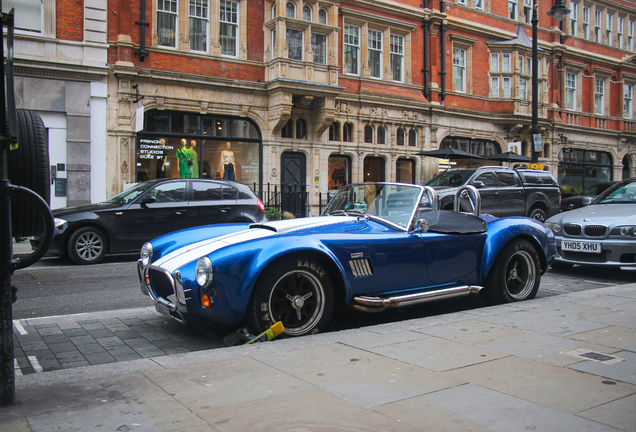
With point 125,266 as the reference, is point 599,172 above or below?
above

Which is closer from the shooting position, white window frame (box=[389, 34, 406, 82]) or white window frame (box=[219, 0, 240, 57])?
white window frame (box=[219, 0, 240, 57])

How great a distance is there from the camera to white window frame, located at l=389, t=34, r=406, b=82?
22672 millimetres

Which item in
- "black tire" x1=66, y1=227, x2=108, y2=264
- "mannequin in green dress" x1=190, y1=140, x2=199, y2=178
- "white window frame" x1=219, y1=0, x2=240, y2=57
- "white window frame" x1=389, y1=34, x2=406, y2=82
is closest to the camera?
"black tire" x1=66, y1=227, x2=108, y2=264

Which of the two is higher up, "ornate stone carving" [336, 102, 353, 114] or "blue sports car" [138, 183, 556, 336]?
"ornate stone carving" [336, 102, 353, 114]

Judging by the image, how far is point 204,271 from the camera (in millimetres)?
4094

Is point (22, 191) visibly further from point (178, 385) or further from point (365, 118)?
point (365, 118)

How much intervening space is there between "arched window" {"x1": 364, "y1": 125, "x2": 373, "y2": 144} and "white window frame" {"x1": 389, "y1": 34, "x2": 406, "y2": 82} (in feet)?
8.68

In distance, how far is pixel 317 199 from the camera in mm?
20312

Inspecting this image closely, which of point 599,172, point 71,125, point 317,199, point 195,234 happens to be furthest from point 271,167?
point 599,172

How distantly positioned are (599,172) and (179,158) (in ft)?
83.9

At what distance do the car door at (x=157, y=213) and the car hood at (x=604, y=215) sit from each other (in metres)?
7.06

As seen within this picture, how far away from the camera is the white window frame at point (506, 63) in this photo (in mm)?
25922

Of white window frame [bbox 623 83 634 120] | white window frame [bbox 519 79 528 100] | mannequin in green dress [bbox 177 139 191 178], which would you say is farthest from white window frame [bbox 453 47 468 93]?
white window frame [bbox 623 83 634 120]

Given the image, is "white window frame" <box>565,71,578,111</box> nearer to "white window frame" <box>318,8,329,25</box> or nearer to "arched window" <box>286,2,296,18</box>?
"white window frame" <box>318,8,329,25</box>
